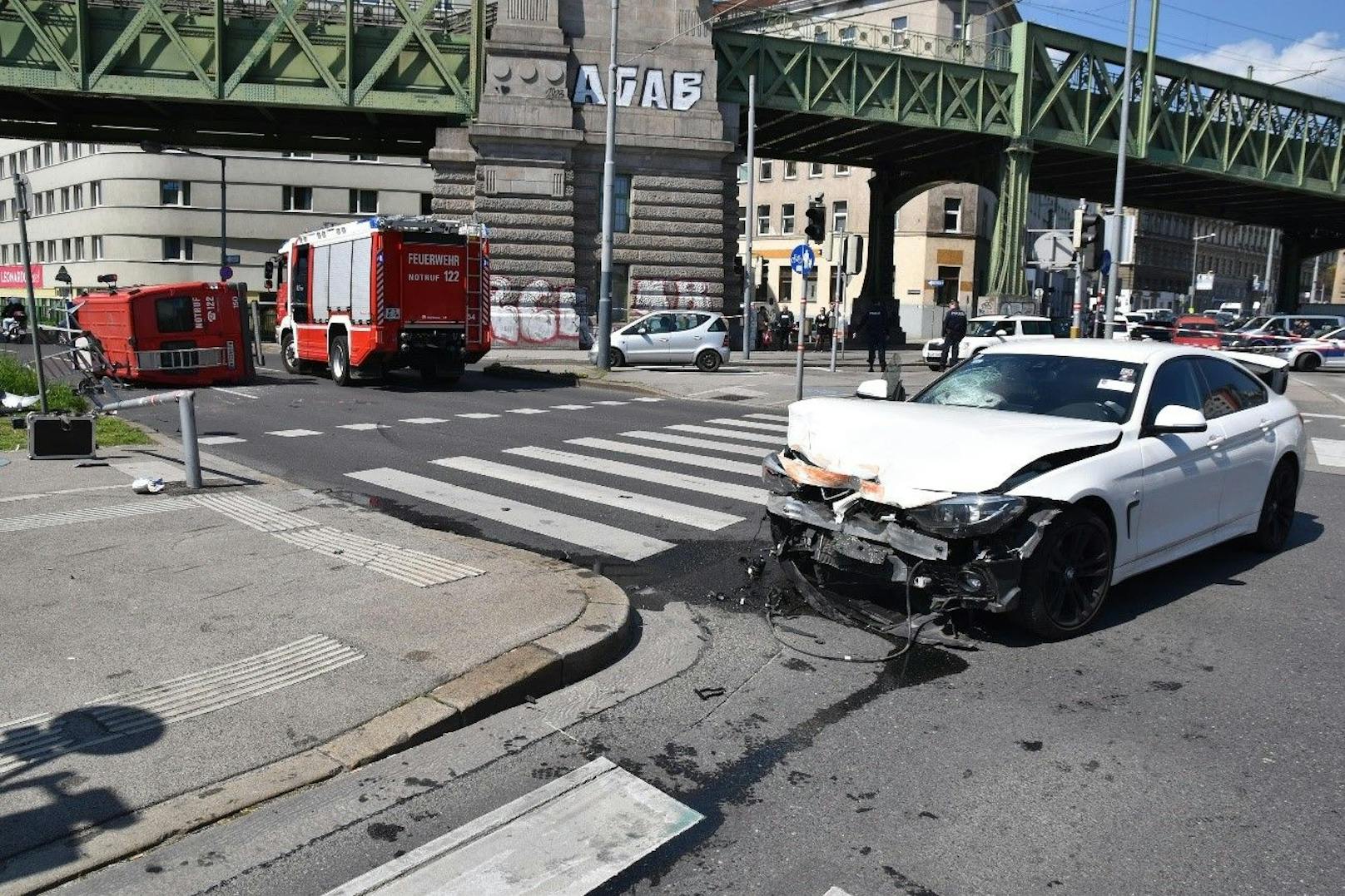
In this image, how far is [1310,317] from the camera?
3509 cm

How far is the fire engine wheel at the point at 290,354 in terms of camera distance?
24484 millimetres

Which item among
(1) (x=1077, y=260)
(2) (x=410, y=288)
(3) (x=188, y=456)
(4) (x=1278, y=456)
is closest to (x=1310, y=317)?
(1) (x=1077, y=260)

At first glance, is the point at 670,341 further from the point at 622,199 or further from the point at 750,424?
the point at 750,424

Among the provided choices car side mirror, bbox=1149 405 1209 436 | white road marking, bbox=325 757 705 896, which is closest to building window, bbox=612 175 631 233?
car side mirror, bbox=1149 405 1209 436

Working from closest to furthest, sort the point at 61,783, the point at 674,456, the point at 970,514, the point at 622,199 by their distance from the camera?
the point at 61,783
the point at 970,514
the point at 674,456
the point at 622,199

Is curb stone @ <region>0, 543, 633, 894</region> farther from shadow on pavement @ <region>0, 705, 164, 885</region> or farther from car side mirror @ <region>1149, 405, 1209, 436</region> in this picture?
car side mirror @ <region>1149, 405, 1209, 436</region>

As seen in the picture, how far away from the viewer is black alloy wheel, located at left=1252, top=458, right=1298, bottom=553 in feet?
24.5

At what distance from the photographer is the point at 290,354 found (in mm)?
24828

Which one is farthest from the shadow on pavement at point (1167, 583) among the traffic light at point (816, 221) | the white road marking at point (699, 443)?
the traffic light at point (816, 221)

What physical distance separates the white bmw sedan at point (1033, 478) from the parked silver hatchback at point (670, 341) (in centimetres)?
1892

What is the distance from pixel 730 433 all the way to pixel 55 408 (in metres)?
8.16

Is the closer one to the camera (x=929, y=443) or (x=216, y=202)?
(x=929, y=443)

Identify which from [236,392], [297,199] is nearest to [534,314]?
[236,392]

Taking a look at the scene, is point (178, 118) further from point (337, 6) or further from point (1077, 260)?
point (1077, 260)
